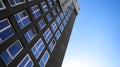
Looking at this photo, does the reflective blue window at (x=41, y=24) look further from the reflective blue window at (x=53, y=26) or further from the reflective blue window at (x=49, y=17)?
the reflective blue window at (x=53, y=26)

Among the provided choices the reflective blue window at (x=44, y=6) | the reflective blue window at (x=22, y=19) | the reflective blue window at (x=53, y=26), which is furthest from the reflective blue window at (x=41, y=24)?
the reflective blue window at (x=53, y=26)

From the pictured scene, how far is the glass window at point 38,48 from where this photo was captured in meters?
26.2

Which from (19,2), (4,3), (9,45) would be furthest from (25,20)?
(9,45)

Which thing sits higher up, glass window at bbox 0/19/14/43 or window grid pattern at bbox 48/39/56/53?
glass window at bbox 0/19/14/43

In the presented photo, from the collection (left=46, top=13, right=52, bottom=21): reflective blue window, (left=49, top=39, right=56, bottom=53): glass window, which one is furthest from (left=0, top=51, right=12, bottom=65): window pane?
(left=46, top=13, right=52, bottom=21): reflective blue window

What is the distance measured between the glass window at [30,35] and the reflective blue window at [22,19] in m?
1.08

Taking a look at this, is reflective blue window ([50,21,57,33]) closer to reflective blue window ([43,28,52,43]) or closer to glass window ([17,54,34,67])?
reflective blue window ([43,28,52,43])

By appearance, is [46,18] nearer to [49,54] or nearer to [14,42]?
[49,54]

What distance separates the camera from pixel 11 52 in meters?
20.7

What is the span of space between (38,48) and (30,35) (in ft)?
8.11

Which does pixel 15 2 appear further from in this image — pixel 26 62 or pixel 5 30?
pixel 26 62

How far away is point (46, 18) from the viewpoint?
33.5 metres

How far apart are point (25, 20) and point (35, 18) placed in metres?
3.03

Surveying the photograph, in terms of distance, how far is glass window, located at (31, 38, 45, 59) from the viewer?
26.2 meters
